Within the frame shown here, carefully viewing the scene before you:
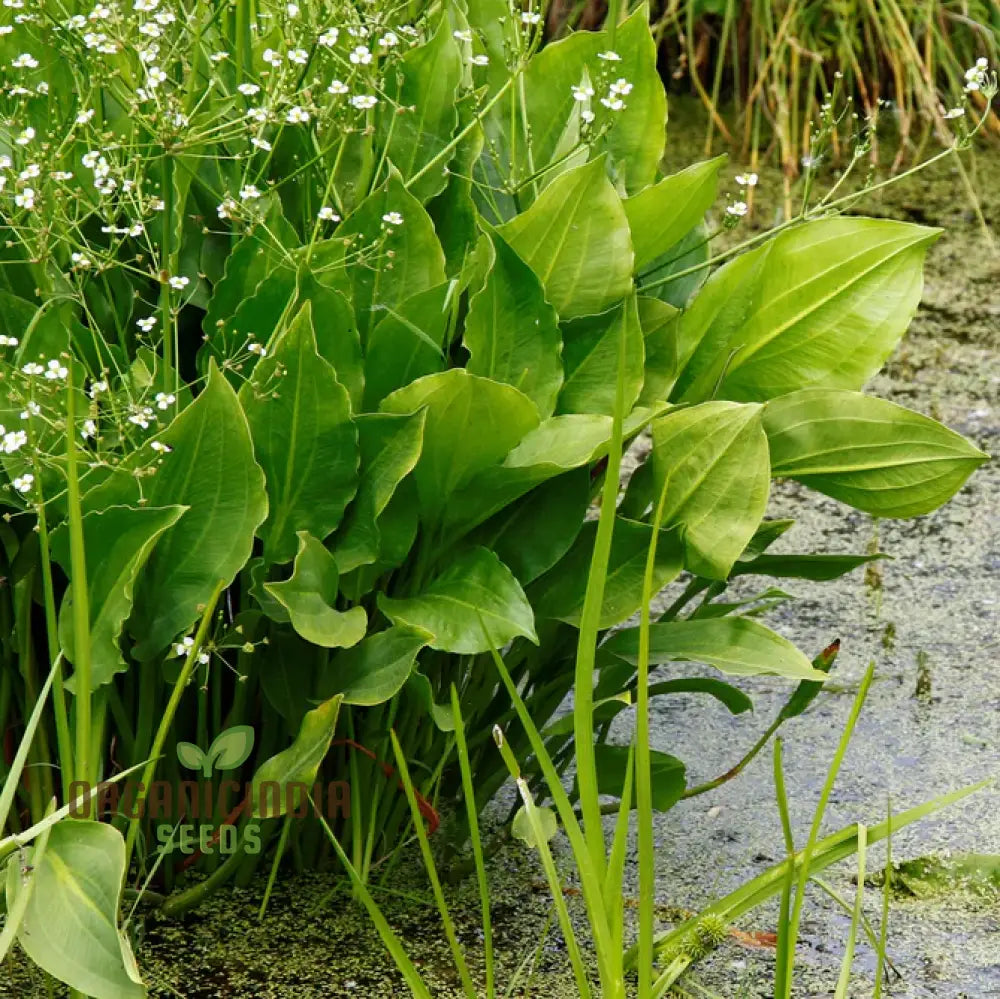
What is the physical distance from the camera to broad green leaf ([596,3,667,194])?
1.25 meters

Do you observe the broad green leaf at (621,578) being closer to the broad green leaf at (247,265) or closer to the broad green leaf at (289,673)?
the broad green leaf at (289,673)

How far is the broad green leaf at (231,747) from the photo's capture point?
45.7 inches

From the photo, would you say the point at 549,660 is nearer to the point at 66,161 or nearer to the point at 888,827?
the point at 888,827

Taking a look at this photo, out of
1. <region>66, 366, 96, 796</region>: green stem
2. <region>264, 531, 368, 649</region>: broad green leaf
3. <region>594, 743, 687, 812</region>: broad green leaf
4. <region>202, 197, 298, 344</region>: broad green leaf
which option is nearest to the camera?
<region>66, 366, 96, 796</region>: green stem

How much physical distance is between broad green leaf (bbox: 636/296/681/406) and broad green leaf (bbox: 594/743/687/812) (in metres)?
0.28

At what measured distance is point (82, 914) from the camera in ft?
3.07

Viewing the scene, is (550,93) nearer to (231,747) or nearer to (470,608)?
(470,608)

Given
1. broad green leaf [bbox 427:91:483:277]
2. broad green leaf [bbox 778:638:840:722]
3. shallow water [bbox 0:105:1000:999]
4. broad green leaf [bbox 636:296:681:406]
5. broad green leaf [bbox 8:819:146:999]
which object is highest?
broad green leaf [bbox 427:91:483:277]

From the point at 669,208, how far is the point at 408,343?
0.71ft

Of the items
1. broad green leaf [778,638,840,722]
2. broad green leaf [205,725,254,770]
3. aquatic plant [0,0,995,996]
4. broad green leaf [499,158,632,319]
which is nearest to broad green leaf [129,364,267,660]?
aquatic plant [0,0,995,996]

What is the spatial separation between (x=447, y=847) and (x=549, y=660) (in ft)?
0.60

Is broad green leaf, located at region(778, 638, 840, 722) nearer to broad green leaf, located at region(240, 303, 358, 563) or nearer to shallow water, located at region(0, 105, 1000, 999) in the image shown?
shallow water, located at region(0, 105, 1000, 999)

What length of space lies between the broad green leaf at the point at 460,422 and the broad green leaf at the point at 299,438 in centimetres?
5

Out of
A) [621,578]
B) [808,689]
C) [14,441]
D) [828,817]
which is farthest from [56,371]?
[828,817]
